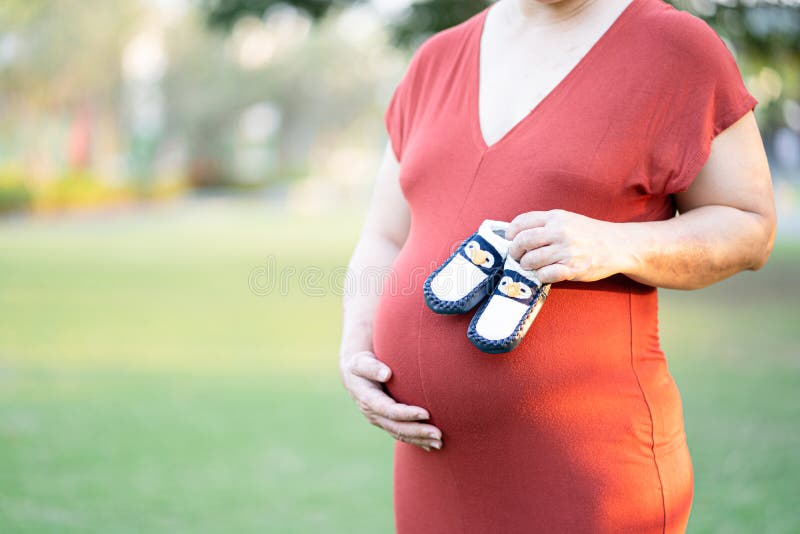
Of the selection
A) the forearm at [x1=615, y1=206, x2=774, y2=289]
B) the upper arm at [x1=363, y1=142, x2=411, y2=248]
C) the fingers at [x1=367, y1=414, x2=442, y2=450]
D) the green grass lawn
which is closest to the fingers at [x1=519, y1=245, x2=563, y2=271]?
the forearm at [x1=615, y1=206, x2=774, y2=289]

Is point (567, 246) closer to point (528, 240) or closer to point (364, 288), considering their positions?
point (528, 240)

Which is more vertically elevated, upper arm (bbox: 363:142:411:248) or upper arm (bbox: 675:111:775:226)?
upper arm (bbox: 675:111:775:226)

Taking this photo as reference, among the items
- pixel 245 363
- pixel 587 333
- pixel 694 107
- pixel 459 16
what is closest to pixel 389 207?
pixel 587 333

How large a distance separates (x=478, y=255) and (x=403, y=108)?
1.58ft

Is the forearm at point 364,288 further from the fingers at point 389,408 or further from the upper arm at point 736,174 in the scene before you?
the upper arm at point 736,174

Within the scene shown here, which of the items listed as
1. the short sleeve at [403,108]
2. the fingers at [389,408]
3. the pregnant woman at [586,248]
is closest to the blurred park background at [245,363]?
the short sleeve at [403,108]

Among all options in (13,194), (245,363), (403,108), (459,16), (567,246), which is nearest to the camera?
(567,246)

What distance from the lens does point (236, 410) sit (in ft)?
15.7

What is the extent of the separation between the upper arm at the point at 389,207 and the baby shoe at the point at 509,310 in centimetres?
43

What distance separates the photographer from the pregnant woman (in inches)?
47.4

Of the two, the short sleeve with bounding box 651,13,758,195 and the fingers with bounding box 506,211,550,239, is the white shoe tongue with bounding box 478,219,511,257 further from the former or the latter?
the short sleeve with bounding box 651,13,758,195

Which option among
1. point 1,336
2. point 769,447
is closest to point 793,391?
point 769,447

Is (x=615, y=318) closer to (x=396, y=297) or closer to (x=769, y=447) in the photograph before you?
(x=396, y=297)

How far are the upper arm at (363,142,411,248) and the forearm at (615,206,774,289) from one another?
53 cm
